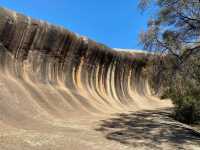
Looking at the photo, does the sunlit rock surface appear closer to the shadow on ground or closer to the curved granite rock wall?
the curved granite rock wall

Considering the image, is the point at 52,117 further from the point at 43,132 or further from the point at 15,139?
the point at 15,139

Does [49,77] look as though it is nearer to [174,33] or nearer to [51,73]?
[51,73]

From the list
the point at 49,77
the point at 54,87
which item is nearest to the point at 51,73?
the point at 49,77

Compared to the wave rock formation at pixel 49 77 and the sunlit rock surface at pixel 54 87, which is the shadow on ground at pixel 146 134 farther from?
the wave rock formation at pixel 49 77

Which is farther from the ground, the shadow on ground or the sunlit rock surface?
the sunlit rock surface

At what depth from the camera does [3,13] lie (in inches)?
543

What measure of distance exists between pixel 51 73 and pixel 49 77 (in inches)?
15.4

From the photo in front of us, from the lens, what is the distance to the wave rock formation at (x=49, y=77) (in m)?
12.1

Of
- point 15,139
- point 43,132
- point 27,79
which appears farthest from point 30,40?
point 15,139

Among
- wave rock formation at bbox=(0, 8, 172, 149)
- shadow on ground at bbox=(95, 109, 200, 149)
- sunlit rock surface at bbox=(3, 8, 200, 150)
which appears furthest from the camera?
wave rock formation at bbox=(0, 8, 172, 149)

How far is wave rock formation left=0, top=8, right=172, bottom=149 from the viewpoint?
12078 mm

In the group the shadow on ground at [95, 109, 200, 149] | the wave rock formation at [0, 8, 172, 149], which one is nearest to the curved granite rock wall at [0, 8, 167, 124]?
the wave rock formation at [0, 8, 172, 149]

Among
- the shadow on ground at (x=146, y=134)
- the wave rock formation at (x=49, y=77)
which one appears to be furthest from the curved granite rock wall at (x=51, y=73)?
the shadow on ground at (x=146, y=134)

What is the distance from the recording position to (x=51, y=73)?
54.8ft
